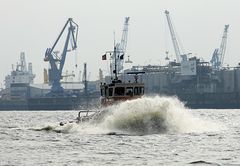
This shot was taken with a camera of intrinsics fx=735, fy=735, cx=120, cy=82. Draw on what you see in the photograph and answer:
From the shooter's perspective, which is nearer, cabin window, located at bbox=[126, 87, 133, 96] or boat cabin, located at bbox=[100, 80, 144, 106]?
boat cabin, located at bbox=[100, 80, 144, 106]

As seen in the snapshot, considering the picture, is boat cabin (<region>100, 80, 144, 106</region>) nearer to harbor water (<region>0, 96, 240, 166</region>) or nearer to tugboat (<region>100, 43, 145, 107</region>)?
tugboat (<region>100, 43, 145, 107</region>)

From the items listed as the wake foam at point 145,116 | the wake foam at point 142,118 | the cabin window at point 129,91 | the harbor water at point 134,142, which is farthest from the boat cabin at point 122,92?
the harbor water at point 134,142

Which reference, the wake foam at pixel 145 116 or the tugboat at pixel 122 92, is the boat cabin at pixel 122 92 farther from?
the wake foam at pixel 145 116

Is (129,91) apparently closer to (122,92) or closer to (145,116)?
(122,92)

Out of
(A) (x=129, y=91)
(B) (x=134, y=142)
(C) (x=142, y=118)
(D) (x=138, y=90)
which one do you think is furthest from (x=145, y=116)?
(B) (x=134, y=142)

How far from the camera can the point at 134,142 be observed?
5697 centimetres

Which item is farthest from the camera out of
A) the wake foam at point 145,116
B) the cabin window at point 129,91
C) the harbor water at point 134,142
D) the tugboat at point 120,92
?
the cabin window at point 129,91

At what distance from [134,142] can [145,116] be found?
28.3 ft

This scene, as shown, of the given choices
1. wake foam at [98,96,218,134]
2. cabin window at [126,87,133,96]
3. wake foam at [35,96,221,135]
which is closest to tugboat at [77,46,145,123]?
cabin window at [126,87,133,96]

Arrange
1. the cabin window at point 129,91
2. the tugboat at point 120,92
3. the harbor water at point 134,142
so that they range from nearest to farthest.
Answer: the harbor water at point 134,142 → the tugboat at point 120,92 → the cabin window at point 129,91

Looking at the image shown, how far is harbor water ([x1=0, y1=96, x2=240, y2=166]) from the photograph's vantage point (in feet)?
150

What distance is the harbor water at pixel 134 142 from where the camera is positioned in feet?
150

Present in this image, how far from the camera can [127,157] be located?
47000 mm

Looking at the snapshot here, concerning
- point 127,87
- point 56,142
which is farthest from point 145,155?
point 127,87
